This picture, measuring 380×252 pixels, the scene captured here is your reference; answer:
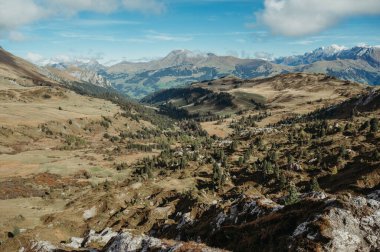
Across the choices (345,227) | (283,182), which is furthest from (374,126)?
(345,227)

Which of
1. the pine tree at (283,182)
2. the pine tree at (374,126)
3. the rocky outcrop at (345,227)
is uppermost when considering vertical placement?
the rocky outcrop at (345,227)

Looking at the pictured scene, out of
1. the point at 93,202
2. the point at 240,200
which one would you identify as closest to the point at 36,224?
the point at 93,202

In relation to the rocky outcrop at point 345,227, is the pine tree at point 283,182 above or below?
below

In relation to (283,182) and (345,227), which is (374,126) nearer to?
(283,182)

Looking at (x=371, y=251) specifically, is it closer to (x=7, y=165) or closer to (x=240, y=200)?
(x=240, y=200)

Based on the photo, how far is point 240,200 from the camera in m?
55.0

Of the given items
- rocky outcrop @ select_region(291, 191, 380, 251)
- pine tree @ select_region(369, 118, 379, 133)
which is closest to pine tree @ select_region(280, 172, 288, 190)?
pine tree @ select_region(369, 118, 379, 133)

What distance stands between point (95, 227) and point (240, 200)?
43767mm

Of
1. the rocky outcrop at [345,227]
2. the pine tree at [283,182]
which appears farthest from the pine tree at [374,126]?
the rocky outcrop at [345,227]

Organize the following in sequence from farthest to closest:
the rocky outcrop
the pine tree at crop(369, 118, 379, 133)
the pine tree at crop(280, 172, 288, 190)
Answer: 1. the pine tree at crop(369, 118, 379, 133)
2. the pine tree at crop(280, 172, 288, 190)
3. the rocky outcrop

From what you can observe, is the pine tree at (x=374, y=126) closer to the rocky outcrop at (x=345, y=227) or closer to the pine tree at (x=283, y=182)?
the pine tree at (x=283, y=182)

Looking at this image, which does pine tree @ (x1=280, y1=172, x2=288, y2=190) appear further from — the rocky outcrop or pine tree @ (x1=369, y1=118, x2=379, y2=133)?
the rocky outcrop

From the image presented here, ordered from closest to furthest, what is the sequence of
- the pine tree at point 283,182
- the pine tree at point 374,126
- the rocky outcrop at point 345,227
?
the rocky outcrop at point 345,227 < the pine tree at point 283,182 < the pine tree at point 374,126

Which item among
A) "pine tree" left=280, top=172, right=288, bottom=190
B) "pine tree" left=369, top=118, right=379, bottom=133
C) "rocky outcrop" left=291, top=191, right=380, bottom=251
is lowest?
"pine tree" left=280, top=172, right=288, bottom=190
